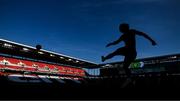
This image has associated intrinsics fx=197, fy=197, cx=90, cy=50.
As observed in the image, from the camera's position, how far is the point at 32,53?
31547 millimetres

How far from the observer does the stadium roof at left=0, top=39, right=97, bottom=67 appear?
26745mm

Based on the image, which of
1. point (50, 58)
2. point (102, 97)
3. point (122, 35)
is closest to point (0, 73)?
point (50, 58)

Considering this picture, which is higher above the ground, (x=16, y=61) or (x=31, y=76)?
(x=16, y=61)

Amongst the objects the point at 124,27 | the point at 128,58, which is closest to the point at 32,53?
the point at 124,27

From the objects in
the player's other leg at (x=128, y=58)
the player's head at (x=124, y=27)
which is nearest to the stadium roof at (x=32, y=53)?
the player's head at (x=124, y=27)

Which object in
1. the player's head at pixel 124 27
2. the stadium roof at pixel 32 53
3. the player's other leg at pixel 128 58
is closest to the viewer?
the player's other leg at pixel 128 58

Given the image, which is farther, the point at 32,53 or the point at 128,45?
the point at 32,53

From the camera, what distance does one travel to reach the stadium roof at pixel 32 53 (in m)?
26.7

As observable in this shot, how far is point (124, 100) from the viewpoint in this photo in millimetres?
2955

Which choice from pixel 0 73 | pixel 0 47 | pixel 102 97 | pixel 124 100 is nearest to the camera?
pixel 124 100

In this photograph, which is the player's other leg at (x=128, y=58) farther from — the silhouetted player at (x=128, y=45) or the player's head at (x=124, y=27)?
the player's head at (x=124, y=27)

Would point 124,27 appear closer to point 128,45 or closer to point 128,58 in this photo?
point 128,45

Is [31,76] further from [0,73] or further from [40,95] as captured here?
[40,95]

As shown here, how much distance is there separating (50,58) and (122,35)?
32.0 meters
